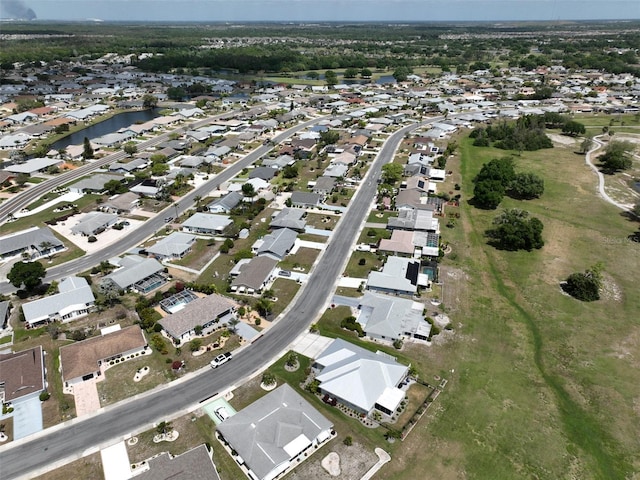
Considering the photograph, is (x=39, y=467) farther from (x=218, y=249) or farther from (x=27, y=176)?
(x=27, y=176)

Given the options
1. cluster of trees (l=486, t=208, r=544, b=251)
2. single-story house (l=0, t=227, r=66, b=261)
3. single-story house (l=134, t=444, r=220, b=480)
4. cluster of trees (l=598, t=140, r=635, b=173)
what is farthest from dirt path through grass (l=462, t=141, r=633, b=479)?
cluster of trees (l=598, t=140, r=635, b=173)

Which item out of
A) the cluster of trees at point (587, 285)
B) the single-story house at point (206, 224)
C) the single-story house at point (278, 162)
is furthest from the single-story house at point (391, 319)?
the single-story house at point (278, 162)

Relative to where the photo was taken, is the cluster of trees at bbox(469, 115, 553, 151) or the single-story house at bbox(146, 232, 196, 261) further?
the cluster of trees at bbox(469, 115, 553, 151)

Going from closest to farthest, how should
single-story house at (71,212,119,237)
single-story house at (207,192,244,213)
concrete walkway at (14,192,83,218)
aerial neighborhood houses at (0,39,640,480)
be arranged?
aerial neighborhood houses at (0,39,640,480), single-story house at (71,212,119,237), single-story house at (207,192,244,213), concrete walkway at (14,192,83,218)

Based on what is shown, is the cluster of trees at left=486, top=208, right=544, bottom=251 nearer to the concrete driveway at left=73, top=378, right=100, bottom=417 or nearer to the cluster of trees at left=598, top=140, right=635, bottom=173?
the cluster of trees at left=598, top=140, right=635, bottom=173

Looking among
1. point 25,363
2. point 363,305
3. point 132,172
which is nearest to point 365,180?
point 363,305

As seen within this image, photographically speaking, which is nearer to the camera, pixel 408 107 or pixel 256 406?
pixel 256 406

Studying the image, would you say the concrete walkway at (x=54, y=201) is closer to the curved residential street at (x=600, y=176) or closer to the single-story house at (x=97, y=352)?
the single-story house at (x=97, y=352)
